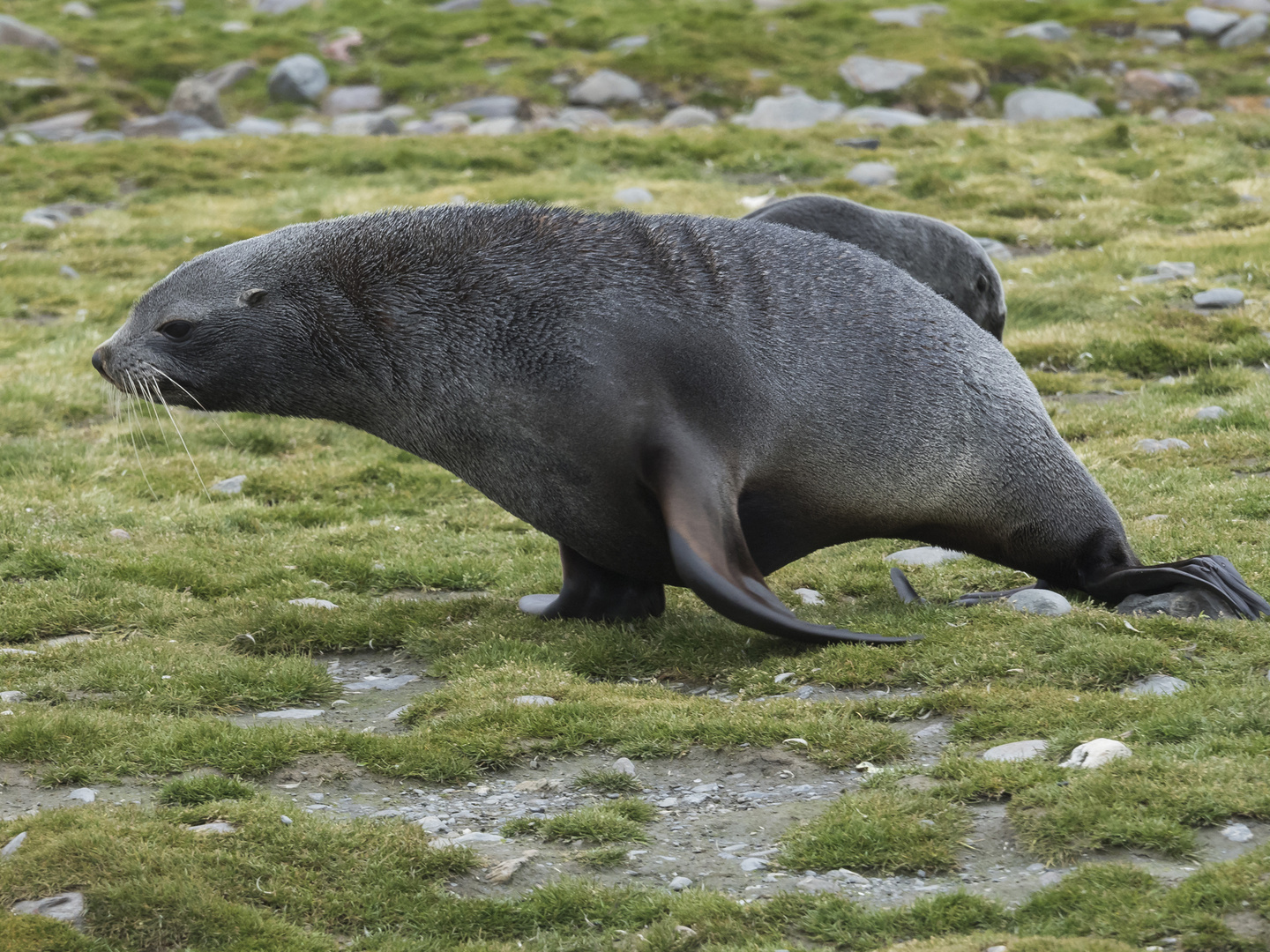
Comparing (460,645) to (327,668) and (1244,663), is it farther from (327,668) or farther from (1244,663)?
(1244,663)

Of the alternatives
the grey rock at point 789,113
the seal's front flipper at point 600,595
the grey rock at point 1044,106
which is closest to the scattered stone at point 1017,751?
the seal's front flipper at point 600,595

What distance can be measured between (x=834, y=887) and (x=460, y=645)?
3129mm

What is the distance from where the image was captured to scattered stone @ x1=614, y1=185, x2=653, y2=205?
18.4 meters

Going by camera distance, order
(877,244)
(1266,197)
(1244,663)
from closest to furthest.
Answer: (1244,663)
(877,244)
(1266,197)

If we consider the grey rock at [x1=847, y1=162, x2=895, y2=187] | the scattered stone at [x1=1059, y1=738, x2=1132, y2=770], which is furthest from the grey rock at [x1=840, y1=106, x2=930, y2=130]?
the scattered stone at [x1=1059, y1=738, x2=1132, y2=770]

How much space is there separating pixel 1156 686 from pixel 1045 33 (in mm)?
29621

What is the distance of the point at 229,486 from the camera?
33.7 ft

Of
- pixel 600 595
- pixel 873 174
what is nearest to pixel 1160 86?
pixel 873 174

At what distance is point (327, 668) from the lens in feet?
23.1

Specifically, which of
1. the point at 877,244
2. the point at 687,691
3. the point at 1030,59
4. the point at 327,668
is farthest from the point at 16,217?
the point at 1030,59

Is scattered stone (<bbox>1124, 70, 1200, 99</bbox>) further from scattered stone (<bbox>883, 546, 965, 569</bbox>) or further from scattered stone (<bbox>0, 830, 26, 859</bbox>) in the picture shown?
scattered stone (<bbox>0, 830, 26, 859</bbox>)

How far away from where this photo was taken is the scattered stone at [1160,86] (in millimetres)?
28094

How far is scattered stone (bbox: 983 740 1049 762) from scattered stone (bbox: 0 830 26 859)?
3215 millimetres

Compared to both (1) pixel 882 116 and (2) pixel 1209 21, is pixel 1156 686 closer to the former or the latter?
(1) pixel 882 116
